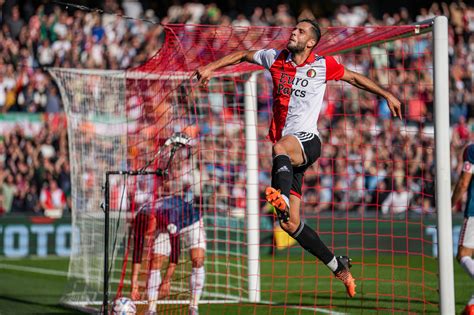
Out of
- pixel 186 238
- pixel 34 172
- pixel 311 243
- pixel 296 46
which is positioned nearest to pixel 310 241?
pixel 311 243

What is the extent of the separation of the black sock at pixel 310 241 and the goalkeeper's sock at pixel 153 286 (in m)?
2.73

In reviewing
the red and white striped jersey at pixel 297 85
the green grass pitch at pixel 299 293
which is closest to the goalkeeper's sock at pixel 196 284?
the green grass pitch at pixel 299 293

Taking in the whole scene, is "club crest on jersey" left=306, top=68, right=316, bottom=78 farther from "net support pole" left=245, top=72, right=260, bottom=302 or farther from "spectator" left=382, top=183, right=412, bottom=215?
"spectator" left=382, top=183, right=412, bottom=215

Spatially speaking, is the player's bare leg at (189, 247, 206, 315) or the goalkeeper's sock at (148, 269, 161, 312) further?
the player's bare leg at (189, 247, 206, 315)

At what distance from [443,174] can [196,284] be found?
3559mm

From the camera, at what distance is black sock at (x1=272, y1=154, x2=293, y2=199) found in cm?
800

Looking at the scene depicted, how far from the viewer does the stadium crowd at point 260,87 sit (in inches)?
862

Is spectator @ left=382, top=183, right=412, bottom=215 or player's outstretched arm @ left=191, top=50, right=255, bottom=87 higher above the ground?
spectator @ left=382, top=183, right=412, bottom=215

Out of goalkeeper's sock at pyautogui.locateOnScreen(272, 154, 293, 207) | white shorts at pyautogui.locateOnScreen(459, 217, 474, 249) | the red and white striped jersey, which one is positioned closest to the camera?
goalkeeper's sock at pyautogui.locateOnScreen(272, 154, 293, 207)

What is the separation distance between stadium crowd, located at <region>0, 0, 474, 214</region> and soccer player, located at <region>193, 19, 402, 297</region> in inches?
385

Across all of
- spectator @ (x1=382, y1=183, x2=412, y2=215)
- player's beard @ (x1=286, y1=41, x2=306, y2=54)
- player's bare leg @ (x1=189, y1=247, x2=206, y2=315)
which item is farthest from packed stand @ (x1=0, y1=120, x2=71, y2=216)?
player's beard @ (x1=286, y1=41, x2=306, y2=54)

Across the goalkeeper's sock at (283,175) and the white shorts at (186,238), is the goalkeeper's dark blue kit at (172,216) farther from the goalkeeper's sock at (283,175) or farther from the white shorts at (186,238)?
the goalkeeper's sock at (283,175)

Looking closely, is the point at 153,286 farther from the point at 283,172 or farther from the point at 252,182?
the point at 283,172

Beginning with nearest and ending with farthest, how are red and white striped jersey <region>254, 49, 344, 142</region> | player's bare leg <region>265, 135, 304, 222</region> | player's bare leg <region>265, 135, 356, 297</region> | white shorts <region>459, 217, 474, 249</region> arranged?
player's bare leg <region>265, 135, 304, 222</region>, player's bare leg <region>265, 135, 356, 297</region>, red and white striped jersey <region>254, 49, 344, 142</region>, white shorts <region>459, 217, 474, 249</region>
